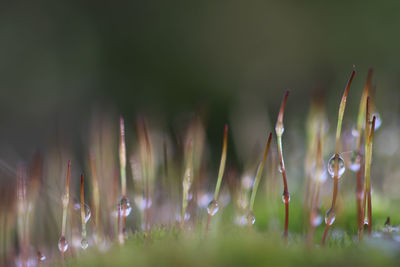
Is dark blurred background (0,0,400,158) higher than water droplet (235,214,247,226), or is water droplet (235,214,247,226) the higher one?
dark blurred background (0,0,400,158)

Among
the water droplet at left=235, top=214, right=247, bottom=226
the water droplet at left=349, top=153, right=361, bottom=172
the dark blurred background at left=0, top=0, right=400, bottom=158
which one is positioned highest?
the dark blurred background at left=0, top=0, right=400, bottom=158

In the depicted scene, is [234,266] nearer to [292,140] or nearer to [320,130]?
[320,130]

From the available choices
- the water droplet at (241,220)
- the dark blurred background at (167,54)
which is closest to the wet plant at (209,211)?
the water droplet at (241,220)

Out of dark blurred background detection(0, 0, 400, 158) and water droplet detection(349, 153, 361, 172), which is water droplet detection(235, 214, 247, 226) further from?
dark blurred background detection(0, 0, 400, 158)

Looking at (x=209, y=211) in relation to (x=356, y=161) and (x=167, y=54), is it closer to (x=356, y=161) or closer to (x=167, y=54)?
(x=356, y=161)

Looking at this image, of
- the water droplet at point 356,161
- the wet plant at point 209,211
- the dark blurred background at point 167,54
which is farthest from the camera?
the dark blurred background at point 167,54

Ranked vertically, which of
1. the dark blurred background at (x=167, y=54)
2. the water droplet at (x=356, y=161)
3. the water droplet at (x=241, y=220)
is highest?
the dark blurred background at (x=167, y=54)

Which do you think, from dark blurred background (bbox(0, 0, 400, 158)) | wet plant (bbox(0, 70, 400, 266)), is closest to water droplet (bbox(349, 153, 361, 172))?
wet plant (bbox(0, 70, 400, 266))

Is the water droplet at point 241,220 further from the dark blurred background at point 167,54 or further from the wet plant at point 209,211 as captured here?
the dark blurred background at point 167,54
